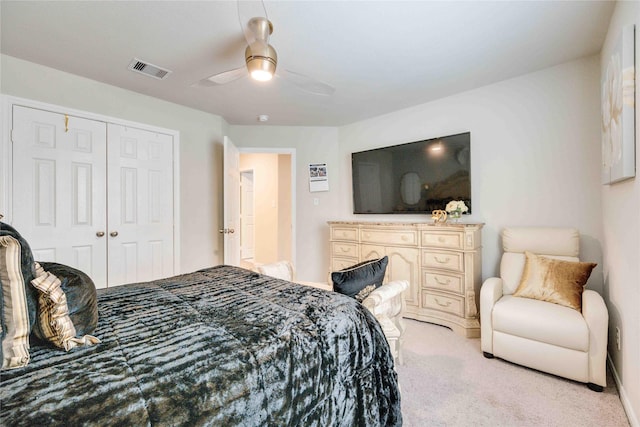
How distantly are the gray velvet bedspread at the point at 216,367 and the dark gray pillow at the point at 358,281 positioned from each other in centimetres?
12

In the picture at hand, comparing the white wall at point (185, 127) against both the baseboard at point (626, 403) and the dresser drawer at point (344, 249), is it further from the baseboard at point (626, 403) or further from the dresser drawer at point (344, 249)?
the baseboard at point (626, 403)

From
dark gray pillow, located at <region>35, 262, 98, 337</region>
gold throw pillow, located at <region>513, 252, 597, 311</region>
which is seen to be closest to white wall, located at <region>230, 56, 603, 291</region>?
gold throw pillow, located at <region>513, 252, 597, 311</region>

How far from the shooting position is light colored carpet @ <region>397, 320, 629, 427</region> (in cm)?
157

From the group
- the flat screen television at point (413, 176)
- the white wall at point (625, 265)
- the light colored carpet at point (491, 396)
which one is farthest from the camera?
the flat screen television at point (413, 176)

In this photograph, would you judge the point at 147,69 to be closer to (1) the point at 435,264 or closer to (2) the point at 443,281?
(1) the point at 435,264

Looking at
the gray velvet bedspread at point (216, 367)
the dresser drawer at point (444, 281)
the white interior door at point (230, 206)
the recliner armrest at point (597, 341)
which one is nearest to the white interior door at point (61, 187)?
the white interior door at point (230, 206)

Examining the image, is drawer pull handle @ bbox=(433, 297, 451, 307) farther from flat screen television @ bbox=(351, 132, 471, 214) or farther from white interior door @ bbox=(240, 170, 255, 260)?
white interior door @ bbox=(240, 170, 255, 260)

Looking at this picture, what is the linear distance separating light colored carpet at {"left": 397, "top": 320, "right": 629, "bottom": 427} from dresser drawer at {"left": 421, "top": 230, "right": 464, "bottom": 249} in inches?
37.8

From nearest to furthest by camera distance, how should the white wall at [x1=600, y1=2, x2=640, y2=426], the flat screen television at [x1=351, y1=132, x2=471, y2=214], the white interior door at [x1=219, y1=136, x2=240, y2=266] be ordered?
the white wall at [x1=600, y1=2, x2=640, y2=426] → the flat screen television at [x1=351, y1=132, x2=471, y2=214] → the white interior door at [x1=219, y1=136, x2=240, y2=266]

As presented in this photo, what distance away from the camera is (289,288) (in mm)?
1619

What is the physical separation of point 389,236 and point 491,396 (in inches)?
68.3

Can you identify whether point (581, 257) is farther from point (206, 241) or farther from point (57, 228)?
point (57, 228)

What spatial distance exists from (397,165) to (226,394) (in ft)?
10.5

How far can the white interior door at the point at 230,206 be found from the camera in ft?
11.2
